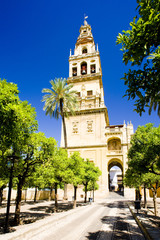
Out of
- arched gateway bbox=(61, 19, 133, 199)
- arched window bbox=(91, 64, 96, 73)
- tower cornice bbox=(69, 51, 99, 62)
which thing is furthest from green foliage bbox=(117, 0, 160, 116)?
tower cornice bbox=(69, 51, 99, 62)

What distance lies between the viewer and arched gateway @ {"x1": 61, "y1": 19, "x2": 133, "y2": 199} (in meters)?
37.3

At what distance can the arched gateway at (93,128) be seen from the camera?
1469 inches

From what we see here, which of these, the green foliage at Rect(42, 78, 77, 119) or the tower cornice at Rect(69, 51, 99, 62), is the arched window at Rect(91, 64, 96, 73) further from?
the green foliage at Rect(42, 78, 77, 119)

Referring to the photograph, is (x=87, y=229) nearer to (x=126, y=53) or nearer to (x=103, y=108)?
(x=126, y=53)

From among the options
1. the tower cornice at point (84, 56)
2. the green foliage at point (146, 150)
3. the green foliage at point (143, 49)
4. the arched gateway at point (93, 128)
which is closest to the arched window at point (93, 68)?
the arched gateway at point (93, 128)

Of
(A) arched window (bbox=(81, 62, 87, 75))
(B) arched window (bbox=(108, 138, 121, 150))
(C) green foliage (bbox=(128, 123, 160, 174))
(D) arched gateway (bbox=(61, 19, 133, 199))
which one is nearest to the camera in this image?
(C) green foliage (bbox=(128, 123, 160, 174))

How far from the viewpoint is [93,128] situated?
39.3 meters

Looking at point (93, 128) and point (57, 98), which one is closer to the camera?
point (57, 98)

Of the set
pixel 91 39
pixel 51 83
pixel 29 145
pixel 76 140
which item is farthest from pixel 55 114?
pixel 91 39

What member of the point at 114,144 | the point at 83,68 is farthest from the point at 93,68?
the point at 114,144

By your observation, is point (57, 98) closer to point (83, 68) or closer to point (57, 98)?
point (57, 98)

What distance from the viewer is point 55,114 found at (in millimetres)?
29656

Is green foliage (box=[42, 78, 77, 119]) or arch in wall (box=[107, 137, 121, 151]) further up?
green foliage (box=[42, 78, 77, 119])

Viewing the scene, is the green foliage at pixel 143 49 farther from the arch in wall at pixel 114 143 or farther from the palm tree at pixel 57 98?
the arch in wall at pixel 114 143
